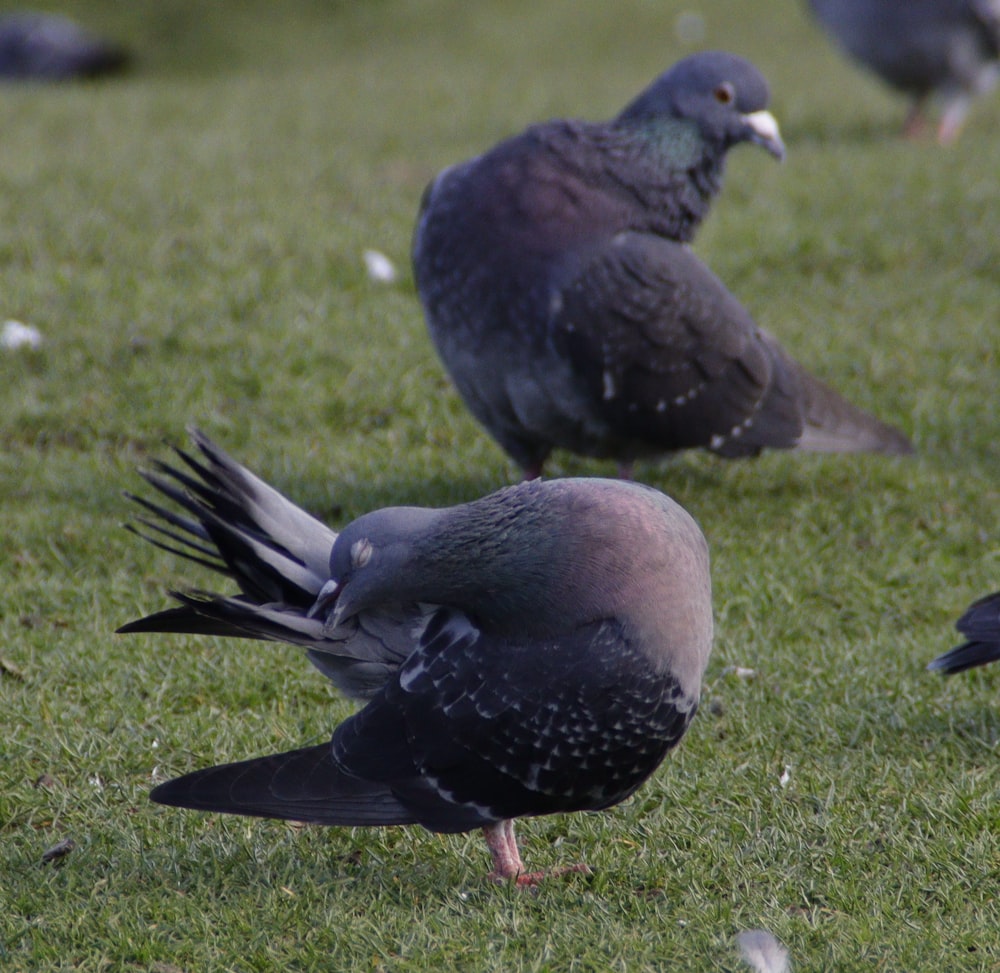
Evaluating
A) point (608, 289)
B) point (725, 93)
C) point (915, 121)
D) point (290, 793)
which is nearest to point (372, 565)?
point (290, 793)

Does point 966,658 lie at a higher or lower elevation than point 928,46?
lower

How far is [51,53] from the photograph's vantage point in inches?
545

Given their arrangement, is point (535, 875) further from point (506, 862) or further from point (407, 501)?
point (407, 501)

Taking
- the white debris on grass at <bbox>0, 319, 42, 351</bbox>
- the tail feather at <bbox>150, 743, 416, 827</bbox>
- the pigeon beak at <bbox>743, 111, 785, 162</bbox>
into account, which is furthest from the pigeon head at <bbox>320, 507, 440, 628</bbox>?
the white debris on grass at <bbox>0, 319, 42, 351</bbox>

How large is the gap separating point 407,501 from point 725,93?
191 centimetres

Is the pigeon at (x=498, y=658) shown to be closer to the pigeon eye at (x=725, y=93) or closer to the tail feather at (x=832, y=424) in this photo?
the tail feather at (x=832, y=424)

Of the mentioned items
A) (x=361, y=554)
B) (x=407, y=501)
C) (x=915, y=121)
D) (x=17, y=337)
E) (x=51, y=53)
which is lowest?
(x=51, y=53)

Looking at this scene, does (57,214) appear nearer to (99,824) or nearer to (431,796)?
(99,824)

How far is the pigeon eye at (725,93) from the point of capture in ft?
16.2

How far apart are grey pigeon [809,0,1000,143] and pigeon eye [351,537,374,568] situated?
7774 mm

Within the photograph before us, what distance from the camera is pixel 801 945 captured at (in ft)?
9.22

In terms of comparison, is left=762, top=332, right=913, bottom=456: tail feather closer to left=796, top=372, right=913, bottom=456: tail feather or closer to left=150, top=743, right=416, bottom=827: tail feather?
left=796, top=372, right=913, bottom=456: tail feather

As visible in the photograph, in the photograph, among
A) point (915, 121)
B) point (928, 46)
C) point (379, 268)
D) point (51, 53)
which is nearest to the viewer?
point (379, 268)

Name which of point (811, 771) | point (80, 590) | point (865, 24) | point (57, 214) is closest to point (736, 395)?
point (811, 771)
